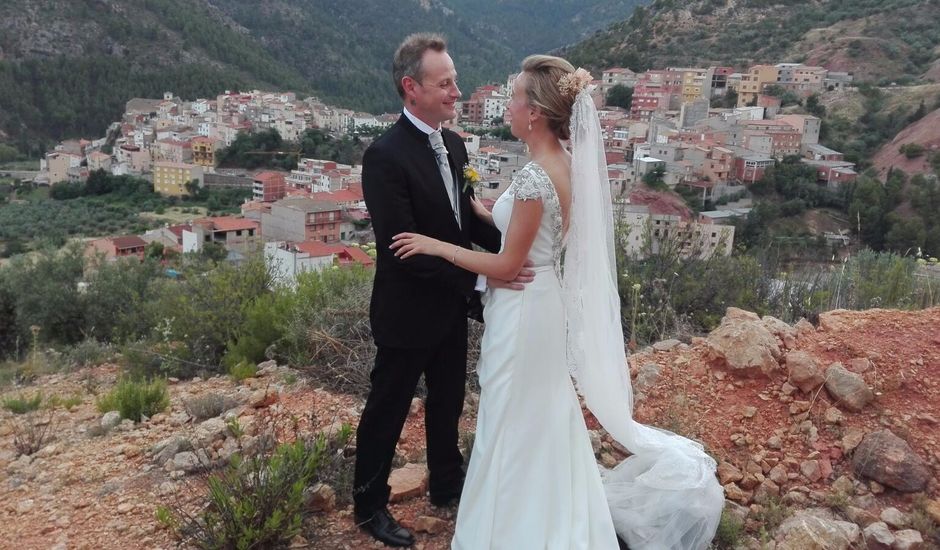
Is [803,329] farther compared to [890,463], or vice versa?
[803,329]

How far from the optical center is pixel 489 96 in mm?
59156

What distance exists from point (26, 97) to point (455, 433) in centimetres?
6110

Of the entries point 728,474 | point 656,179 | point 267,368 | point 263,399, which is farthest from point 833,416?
point 656,179

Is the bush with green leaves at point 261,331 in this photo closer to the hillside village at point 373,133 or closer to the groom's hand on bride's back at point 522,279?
the groom's hand on bride's back at point 522,279

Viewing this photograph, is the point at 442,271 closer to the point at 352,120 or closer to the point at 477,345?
the point at 477,345

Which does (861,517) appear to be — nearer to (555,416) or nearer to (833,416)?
(833,416)

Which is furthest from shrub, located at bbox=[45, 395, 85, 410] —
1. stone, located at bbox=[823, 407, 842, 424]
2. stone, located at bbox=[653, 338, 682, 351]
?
stone, located at bbox=[823, 407, 842, 424]

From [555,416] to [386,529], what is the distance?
2.12 feet

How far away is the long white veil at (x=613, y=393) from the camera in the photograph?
210 centimetres

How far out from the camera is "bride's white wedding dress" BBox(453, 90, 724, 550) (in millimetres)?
2016

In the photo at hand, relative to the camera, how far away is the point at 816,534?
6.88 ft

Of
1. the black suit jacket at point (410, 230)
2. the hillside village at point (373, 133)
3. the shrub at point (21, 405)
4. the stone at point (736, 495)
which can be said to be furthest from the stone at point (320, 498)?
the hillside village at point (373, 133)

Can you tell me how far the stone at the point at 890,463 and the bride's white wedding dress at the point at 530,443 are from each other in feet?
3.45

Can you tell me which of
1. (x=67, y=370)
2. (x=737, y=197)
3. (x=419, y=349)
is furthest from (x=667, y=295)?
(x=737, y=197)
